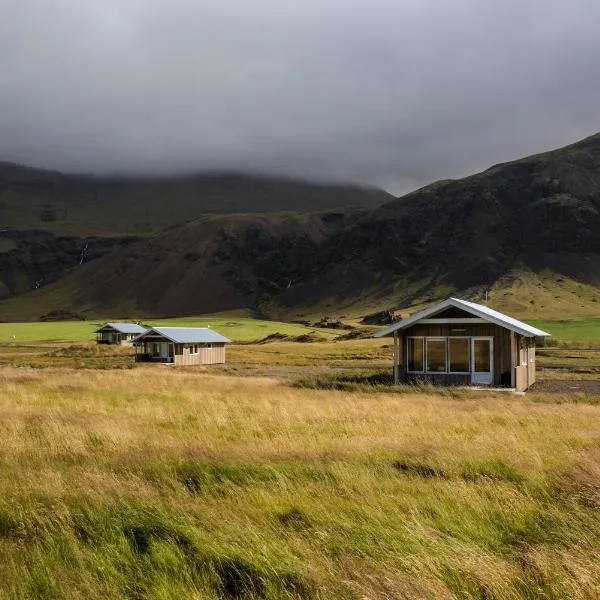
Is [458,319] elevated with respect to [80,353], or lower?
elevated

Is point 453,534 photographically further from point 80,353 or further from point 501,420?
point 80,353

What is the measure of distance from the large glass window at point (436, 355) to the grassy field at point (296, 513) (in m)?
20.6

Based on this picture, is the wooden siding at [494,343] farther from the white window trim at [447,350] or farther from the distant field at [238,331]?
the distant field at [238,331]

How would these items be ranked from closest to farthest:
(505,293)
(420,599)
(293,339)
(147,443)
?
(420,599) → (147,443) → (293,339) → (505,293)

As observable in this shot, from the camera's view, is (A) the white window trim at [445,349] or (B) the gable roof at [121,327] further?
(B) the gable roof at [121,327]

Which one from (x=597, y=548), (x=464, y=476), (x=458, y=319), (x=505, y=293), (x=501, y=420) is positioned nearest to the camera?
(x=597, y=548)

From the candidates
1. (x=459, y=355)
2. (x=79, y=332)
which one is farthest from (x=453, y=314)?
(x=79, y=332)

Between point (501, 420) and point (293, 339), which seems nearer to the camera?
point (501, 420)

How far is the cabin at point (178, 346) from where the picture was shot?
65.3m

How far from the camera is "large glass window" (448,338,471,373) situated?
1332 inches

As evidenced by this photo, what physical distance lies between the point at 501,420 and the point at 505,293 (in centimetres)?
17596

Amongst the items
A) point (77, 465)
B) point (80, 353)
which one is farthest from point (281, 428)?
point (80, 353)

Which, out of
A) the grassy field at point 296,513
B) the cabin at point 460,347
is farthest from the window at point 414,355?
the grassy field at point 296,513

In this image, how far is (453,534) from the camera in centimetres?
666
